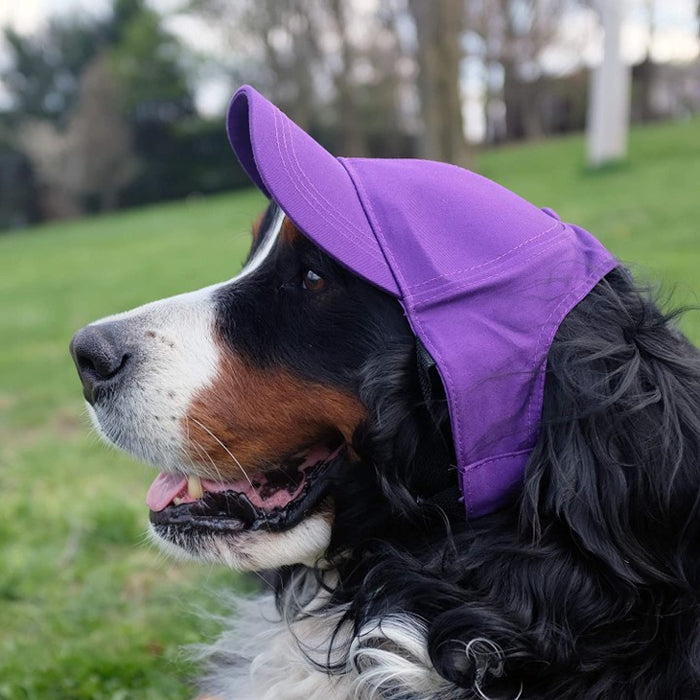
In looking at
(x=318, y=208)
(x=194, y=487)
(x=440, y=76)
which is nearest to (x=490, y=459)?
(x=318, y=208)

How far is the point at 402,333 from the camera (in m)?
1.93

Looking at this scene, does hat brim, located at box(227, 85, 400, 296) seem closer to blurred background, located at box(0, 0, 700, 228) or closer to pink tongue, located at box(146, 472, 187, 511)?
pink tongue, located at box(146, 472, 187, 511)

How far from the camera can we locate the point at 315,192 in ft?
6.27

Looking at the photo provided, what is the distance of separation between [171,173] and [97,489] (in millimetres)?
33288

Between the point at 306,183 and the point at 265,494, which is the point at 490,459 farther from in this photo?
the point at 306,183

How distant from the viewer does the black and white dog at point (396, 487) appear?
5.88 ft

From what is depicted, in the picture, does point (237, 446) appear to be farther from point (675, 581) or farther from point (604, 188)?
point (604, 188)

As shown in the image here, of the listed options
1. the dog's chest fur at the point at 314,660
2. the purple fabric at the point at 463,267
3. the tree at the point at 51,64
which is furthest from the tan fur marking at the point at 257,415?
the tree at the point at 51,64

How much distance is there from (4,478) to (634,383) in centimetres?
414

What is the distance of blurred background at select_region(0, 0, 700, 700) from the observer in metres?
3.43

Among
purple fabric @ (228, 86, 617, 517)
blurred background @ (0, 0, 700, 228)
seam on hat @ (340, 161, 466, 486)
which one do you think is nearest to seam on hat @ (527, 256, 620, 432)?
purple fabric @ (228, 86, 617, 517)

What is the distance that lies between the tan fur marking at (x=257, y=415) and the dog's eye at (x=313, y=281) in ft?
0.72

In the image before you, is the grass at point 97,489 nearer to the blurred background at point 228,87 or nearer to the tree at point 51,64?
the blurred background at point 228,87

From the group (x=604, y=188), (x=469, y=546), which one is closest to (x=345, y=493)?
(x=469, y=546)
